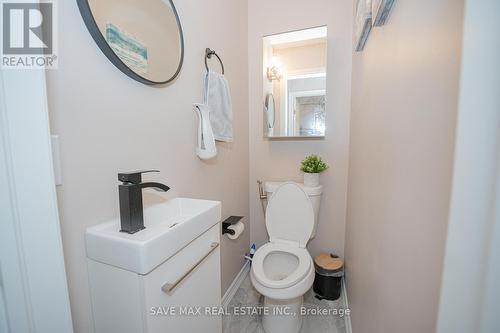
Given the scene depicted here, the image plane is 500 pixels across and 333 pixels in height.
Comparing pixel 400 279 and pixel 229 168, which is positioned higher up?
pixel 229 168

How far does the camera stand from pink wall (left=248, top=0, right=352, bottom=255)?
64.4 inches

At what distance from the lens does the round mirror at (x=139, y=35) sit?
2.14 ft

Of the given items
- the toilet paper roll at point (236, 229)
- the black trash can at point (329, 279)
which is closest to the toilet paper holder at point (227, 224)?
the toilet paper roll at point (236, 229)

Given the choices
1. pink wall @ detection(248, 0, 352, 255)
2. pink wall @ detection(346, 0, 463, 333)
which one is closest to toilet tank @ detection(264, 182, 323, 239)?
pink wall @ detection(248, 0, 352, 255)

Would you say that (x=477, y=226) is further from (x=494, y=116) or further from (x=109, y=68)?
(x=109, y=68)

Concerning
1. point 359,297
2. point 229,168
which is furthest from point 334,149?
point 359,297

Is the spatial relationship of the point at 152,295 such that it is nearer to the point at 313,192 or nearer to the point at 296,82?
the point at 313,192

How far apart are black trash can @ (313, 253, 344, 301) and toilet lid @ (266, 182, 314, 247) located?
0.98 feet

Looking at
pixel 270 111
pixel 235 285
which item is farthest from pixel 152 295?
pixel 270 111

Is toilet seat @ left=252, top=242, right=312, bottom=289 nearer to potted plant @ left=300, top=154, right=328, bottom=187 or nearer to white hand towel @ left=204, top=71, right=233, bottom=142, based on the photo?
potted plant @ left=300, top=154, right=328, bottom=187

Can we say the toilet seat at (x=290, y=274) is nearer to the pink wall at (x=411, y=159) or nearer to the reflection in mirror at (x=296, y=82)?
the pink wall at (x=411, y=159)

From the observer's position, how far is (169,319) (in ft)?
2.24

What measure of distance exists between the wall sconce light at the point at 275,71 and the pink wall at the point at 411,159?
106cm

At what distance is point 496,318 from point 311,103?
5.46ft
